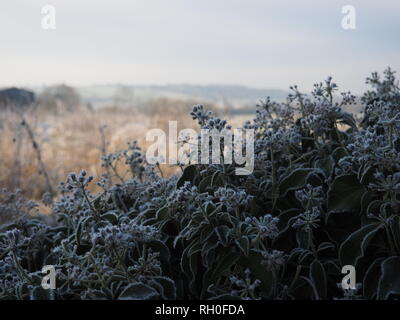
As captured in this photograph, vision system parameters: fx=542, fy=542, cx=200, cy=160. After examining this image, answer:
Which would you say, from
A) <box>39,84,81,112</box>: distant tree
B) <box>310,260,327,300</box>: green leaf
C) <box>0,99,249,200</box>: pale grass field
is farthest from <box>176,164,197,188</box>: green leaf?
<box>39,84,81,112</box>: distant tree

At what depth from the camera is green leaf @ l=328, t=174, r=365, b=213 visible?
4.77 ft

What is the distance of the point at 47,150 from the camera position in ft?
25.0

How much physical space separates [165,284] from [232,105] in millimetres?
5555

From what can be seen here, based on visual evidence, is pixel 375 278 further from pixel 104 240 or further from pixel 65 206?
pixel 65 206

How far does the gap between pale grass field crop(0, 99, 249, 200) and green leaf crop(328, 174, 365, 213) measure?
8.50ft

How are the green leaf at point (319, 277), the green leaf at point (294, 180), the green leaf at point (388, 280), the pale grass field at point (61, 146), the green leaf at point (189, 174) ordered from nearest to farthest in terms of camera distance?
the green leaf at point (388, 280)
the green leaf at point (319, 277)
the green leaf at point (294, 180)
the green leaf at point (189, 174)
the pale grass field at point (61, 146)

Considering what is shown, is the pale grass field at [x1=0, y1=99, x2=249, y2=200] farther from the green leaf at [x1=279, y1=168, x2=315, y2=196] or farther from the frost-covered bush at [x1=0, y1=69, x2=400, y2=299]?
the green leaf at [x1=279, y1=168, x2=315, y2=196]

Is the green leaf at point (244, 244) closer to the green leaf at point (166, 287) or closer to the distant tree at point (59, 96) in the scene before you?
the green leaf at point (166, 287)

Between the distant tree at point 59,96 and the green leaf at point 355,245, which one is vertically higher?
the distant tree at point 59,96

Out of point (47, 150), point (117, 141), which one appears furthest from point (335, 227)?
point (47, 150)

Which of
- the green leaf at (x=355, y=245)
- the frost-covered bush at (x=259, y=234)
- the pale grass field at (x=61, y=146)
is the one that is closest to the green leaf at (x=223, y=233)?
the frost-covered bush at (x=259, y=234)

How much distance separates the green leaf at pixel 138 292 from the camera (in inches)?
50.9

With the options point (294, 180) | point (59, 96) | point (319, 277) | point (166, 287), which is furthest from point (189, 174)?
point (59, 96)
